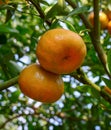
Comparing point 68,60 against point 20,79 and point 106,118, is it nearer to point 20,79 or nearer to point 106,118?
point 20,79

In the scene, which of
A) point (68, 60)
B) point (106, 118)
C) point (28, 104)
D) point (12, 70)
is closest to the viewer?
point (68, 60)

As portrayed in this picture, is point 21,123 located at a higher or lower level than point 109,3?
lower

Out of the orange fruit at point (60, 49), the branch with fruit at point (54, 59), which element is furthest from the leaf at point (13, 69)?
the orange fruit at point (60, 49)

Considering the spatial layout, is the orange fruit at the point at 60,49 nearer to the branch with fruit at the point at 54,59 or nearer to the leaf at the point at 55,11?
the branch with fruit at the point at 54,59

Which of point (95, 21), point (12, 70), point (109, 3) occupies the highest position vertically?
point (95, 21)

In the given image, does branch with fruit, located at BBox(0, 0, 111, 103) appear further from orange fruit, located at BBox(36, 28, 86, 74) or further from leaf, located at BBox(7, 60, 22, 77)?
leaf, located at BBox(7, 60, 22, 77)

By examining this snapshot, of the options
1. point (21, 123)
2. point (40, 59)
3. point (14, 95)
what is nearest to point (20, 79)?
point (40, 59)
